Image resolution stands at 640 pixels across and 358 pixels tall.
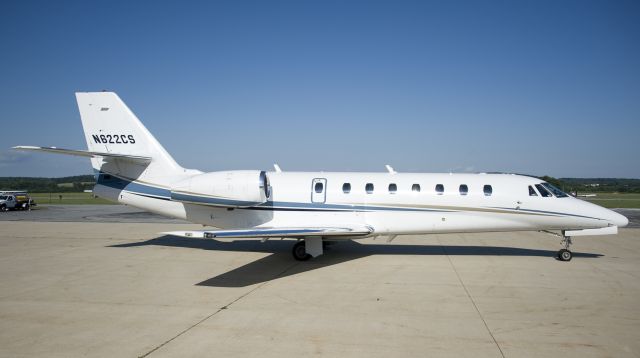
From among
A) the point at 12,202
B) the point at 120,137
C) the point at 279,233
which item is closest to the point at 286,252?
the point at 279,233

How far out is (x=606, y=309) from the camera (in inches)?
286

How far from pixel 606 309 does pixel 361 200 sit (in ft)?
20.2

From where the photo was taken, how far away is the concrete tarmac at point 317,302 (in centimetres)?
560

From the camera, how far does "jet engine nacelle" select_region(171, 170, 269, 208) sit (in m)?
11.5

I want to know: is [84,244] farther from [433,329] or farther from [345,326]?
[433,329]

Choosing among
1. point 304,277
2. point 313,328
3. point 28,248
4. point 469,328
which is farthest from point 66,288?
point 469,328

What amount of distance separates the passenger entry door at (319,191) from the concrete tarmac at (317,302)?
178 cm

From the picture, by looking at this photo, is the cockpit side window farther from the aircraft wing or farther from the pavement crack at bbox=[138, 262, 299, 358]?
the pavement crack at bbox=[138, 262, 299, 358]

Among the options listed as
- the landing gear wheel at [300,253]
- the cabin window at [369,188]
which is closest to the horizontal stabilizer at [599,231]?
the cabin window at [369,188]

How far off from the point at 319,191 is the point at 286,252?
2.38 metres

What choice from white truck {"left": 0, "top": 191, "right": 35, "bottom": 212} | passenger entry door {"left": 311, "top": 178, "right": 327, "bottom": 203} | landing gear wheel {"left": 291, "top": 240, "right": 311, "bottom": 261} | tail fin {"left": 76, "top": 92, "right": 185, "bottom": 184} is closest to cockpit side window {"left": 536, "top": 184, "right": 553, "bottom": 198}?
passenger entry door {"left": 311, "top": 178, "right": 327, "bottom": 203}

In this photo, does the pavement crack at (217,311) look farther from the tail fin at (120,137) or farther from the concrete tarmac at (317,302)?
the tail fin at (120,137)

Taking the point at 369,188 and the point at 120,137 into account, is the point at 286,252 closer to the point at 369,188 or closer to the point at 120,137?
the point at 369,188

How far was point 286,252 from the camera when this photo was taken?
12.9 meters
